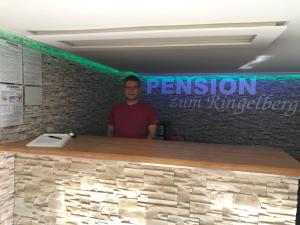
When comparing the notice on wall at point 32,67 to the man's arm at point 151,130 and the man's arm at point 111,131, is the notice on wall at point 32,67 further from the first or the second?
the man's arm at point 151,130

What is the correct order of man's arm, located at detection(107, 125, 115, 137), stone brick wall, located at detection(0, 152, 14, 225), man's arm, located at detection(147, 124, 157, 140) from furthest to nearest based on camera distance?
1. man's arm, located at detection(107, 125, 115, 137)
2. man's arm, located at detection(147, 124, 157, 140)
3. stone brick wall, located at detection(0, 152, 14, 225)

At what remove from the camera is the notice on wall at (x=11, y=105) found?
172cm

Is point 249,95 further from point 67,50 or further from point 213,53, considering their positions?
point 67,50

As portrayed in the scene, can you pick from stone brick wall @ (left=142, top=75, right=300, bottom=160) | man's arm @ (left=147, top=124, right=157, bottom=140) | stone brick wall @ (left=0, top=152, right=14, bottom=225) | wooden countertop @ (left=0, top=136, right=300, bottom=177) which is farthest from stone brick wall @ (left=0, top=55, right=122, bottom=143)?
stone brick wall @ (left=142, top=75, right=300, bottom=160)

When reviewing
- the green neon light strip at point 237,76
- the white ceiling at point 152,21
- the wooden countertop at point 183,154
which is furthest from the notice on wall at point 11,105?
the green neon light strip at point 237,76

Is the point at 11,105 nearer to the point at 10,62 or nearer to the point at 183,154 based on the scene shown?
the point at 10,62

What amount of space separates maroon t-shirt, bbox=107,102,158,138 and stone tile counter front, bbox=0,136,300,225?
0.68m

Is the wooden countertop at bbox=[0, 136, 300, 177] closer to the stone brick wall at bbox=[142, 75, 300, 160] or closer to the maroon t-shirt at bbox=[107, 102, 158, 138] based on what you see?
the maroon t-shirt at bbox=[107, 102, 158, 138]

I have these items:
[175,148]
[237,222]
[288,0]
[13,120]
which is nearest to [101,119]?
[13,120]

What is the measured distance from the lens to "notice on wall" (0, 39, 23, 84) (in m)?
1.70

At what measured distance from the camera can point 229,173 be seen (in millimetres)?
1427

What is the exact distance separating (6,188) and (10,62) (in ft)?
2.76

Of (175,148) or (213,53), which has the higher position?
(213,53)

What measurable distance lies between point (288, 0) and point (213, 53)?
1302mm
